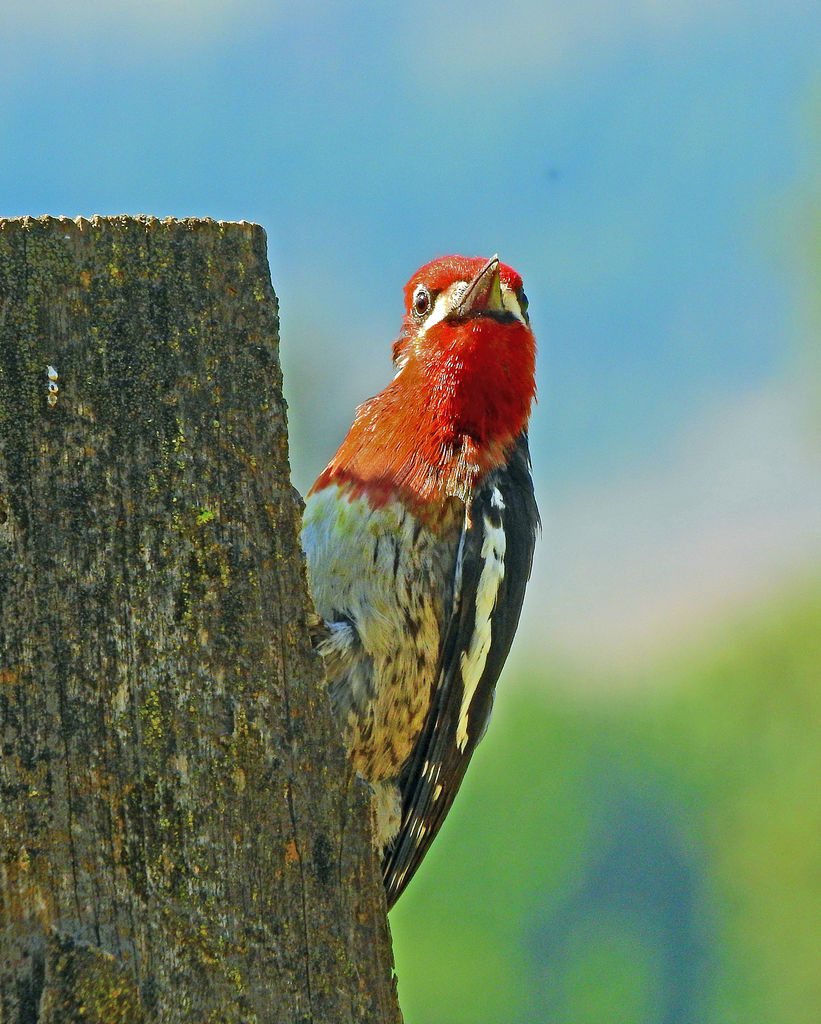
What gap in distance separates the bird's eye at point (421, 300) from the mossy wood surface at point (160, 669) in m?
1.83

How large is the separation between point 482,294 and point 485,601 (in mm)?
933

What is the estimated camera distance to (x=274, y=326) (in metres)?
1.75

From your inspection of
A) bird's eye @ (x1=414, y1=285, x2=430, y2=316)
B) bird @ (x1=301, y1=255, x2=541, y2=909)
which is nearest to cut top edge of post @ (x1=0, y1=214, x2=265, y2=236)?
bird @ (x1=301, y1=255, x2=541, y2=909)

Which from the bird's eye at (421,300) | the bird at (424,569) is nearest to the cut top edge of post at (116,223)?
the bird at (424,569)

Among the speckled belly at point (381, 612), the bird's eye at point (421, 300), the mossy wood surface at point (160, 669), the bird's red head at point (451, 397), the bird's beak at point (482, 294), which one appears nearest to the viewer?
the mossy wood surface at point (160, 669)

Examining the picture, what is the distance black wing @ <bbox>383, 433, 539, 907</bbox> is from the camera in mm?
3025

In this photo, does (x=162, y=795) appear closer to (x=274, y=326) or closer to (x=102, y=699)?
(x=102, y=699)

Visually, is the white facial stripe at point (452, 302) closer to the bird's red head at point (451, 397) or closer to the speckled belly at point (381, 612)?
the bird's red head at point (451, 397)

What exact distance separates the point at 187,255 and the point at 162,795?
2.54 feet

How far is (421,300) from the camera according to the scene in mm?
3572

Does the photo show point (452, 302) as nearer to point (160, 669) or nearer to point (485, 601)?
point (485, 601)

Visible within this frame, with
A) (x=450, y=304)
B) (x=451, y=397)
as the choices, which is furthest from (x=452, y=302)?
(x=451, y=397)

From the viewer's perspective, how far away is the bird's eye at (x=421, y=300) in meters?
3.55

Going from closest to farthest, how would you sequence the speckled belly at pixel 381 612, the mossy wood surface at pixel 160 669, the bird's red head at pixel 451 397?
1. the mossy wood surface at pixel 160 669
2. the speckled belly at pixel 381 612
3. the bird's red head at pixel 451 397
